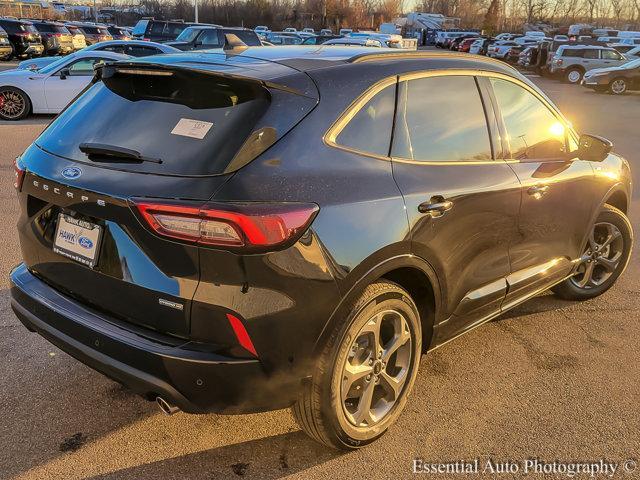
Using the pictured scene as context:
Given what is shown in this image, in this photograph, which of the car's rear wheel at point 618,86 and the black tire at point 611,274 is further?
the car's rear wheel at point 618,86

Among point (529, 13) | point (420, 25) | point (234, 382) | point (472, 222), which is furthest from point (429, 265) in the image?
point (529, 13)

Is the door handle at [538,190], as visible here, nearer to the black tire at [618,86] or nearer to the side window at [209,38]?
the side window at [209,38]

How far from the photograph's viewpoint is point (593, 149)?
3.98 meters

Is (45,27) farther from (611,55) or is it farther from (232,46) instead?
(232,46)

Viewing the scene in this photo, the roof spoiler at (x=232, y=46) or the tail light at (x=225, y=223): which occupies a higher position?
the roof spoiler at (x=232, y=46)

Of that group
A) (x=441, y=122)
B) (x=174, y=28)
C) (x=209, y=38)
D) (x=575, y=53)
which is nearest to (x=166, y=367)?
(x=441, y=122)

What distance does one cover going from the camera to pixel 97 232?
2.48m

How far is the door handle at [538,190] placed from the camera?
351 cm

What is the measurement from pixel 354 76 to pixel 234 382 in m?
1.46

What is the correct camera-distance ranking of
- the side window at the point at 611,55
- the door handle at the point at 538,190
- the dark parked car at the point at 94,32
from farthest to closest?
the dark parked car at the point at 94,32 < the side window at the point at 611,55 < the door handle at the point at 538,190

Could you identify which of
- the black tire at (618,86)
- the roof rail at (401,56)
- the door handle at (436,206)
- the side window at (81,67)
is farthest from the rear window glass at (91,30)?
the door handle at (436,206)

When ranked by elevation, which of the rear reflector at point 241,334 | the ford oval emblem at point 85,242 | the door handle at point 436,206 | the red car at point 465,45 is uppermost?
the door handle at point 436,206

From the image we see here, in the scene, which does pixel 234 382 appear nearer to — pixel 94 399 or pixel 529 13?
pixel 94 399

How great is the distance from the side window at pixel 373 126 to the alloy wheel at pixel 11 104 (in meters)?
11.6
